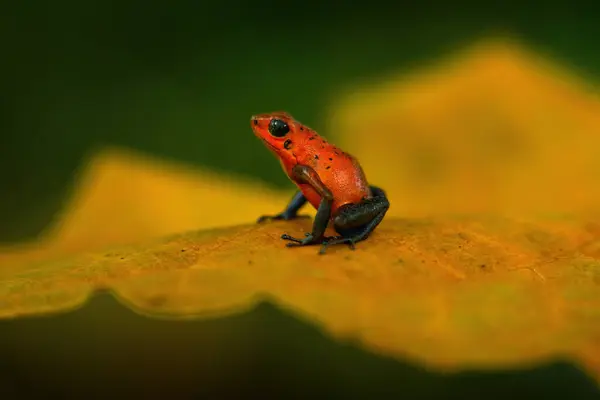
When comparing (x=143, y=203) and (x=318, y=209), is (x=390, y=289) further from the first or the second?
(x=143, y=203)

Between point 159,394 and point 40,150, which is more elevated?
point 159,394

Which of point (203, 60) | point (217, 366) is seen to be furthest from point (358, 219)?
point (203, 60)

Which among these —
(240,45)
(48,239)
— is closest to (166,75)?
(240,45)

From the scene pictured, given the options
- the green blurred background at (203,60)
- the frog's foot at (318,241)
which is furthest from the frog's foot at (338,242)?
the green blurred background at (203,60)

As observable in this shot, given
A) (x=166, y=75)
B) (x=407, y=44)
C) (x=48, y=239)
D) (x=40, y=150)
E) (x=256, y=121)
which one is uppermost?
(x=407, y=44)

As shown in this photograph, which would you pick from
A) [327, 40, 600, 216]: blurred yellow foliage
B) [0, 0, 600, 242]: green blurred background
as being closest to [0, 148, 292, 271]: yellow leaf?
[0, 0, 600, 242]: green blurred background

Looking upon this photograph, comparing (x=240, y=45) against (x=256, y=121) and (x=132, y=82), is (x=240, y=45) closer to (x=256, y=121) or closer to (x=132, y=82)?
(x=132, y=82)

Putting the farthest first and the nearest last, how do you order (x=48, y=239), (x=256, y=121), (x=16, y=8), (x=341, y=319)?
(x=16, y=8) < (x=48, y=239) < (x=256, y=121) < (x=341, y=319)
